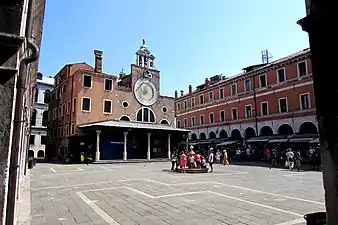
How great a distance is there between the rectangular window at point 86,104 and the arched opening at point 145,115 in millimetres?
7111

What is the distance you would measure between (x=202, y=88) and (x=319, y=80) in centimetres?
4070

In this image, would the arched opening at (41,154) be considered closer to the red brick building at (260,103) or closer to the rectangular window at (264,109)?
the red brick building at (260,103)

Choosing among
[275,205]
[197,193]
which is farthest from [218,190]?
[275,205]

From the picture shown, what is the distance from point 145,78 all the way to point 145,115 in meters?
5.20

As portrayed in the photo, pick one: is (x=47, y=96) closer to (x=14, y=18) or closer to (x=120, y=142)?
(x=120, y=142)

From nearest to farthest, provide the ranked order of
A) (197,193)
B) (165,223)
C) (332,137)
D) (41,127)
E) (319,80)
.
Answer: (332,137) → (319,80) → (165,223) → (197,193) → (41,127)

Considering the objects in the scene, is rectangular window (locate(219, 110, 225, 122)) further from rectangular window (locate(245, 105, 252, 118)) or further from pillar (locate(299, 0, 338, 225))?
pillar (locate(299, 0, 338, 225))

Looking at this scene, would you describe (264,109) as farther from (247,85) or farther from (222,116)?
(222,116)

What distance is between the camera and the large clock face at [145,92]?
→ 121 ft

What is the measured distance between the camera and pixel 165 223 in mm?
5691

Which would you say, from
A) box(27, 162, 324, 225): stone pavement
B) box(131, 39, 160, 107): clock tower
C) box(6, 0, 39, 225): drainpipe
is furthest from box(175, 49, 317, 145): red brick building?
box(6, 0, 39, 225): drainpipe

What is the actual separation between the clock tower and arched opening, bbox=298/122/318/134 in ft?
63.5

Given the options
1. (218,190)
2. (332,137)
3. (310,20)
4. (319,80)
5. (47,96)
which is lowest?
(218,190)

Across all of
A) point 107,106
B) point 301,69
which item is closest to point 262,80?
point 301,69
